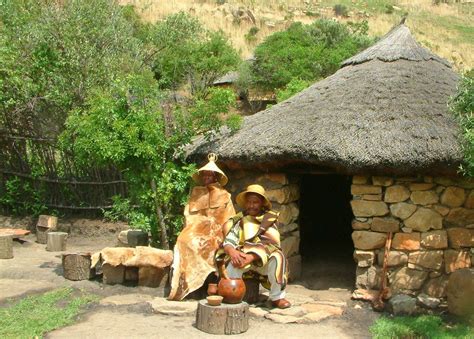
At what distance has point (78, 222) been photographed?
1180cm

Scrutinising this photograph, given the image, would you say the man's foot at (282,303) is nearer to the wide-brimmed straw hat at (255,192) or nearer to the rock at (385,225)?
the wide-brimmed straw hat at (255,192)

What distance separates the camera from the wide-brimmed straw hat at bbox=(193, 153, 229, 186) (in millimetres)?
7137

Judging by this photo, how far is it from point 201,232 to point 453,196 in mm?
3077

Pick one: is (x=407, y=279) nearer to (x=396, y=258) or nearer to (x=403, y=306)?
(x=396, y=258)

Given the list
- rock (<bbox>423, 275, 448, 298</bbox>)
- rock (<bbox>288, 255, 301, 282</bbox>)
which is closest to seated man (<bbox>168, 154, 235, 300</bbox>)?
rock (<bbox>288, 255, 301, 282</bbox>)

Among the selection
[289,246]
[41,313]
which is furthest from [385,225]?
[41,313]

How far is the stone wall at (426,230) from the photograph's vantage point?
273 inches

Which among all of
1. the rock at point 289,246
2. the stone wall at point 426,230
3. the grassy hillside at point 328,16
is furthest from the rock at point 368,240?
the grassy hillside at point 328,16

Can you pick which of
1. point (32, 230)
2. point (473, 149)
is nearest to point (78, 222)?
point (32, 230)

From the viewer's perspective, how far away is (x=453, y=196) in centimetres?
694

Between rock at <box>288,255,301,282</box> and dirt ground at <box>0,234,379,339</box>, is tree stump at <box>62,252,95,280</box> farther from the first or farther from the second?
rock at <box>288,255,301,282</box>

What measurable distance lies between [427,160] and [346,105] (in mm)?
1496

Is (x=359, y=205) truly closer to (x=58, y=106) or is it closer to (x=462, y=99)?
(x=462, y=99)

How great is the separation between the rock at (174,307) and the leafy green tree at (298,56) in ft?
52.3
